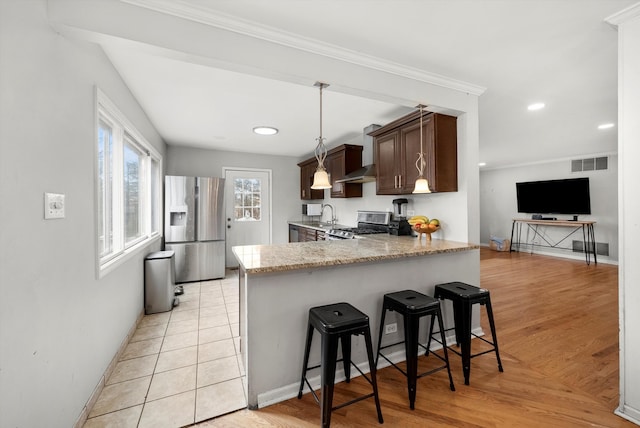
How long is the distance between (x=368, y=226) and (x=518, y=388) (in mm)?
2497

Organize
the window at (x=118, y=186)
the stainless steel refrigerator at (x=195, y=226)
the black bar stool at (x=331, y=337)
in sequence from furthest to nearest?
the stainless steel refrigerator at (x=195, y=226) < the window at (x=118, y=186) < the black bar stool at (x=331, y=337)

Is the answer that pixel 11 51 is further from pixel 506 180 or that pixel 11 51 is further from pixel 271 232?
pixel 506 180

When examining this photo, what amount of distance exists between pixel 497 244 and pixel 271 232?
19.6 ft

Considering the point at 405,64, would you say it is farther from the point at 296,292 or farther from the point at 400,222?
the point at 296,292

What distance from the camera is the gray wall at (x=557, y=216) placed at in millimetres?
5504

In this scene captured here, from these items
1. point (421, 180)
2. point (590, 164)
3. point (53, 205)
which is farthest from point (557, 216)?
point (53, 205)

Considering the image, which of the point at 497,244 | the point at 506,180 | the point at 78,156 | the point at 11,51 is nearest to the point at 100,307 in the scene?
the point at 78,156

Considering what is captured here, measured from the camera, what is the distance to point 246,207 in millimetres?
5586

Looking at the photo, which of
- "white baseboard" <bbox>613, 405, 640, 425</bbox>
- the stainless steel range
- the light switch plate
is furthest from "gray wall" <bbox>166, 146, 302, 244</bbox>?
"white baseboard" <bbox>613, 405, 640, 425</bbox>

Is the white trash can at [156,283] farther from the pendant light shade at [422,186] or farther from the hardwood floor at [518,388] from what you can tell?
the pendant light shade at [422,186]

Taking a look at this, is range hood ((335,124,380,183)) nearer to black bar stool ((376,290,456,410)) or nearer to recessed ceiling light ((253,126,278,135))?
recessed ceiling light ((253,126,278,135))

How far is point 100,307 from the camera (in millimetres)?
1840

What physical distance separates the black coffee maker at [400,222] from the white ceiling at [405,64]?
1.10 metres

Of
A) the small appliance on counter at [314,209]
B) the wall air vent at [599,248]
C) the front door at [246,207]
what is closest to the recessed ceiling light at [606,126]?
the wall air vent at [599,248]
